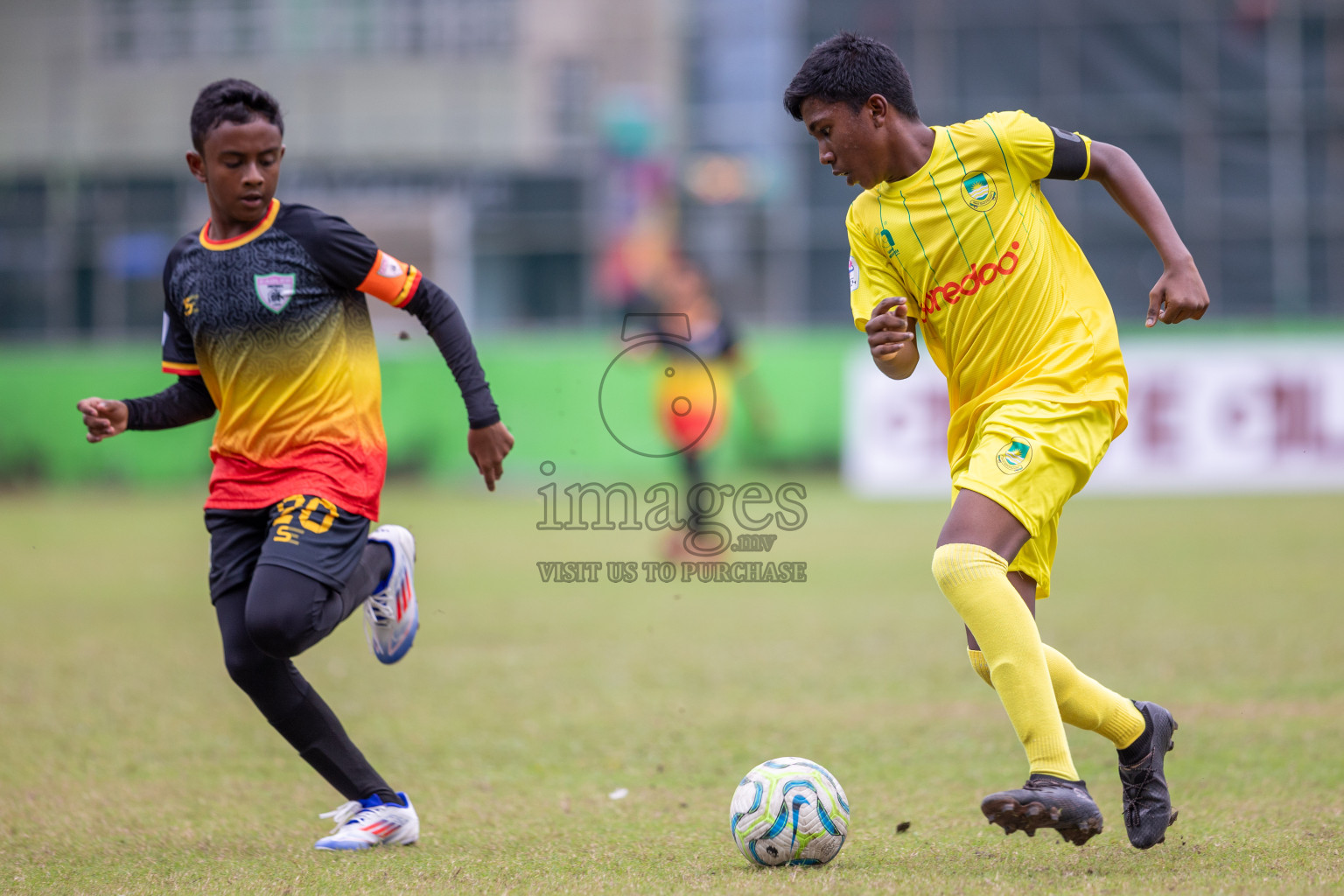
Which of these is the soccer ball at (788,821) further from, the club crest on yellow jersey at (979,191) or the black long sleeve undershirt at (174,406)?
the black long sleeve undershirt at (174,406)

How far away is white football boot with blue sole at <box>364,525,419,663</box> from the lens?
433 cm

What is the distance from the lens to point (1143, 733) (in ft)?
12.0

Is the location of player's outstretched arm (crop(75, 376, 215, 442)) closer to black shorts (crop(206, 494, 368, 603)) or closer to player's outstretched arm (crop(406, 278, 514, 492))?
black shorts (crop(206, 494, 368, 603))

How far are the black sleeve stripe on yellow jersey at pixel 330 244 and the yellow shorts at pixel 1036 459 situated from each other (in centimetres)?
174

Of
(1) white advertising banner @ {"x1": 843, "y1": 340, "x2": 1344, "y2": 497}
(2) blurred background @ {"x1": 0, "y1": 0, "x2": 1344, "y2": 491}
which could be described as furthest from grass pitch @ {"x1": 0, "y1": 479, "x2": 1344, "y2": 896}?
(2) blurred background @ {"x1": 0, "y1": 0, "x2": 1344, "y2": 491}

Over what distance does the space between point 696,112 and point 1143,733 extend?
72.8ft

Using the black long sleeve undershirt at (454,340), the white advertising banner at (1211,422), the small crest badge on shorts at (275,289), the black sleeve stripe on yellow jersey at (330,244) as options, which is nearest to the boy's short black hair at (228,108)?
the black sleeve stripe on yellow jersey at (330,244)

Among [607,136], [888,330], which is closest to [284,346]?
[888,330]

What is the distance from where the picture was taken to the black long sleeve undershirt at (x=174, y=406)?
4.21m

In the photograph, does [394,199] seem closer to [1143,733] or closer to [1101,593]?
[1101,593]

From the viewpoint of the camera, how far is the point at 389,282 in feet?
13.3

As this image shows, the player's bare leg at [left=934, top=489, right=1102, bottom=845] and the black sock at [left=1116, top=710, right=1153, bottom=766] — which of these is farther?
the black sock at [left=1116, top=710, right=1153, bottom=766]

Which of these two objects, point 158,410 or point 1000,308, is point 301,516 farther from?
point 1000,308

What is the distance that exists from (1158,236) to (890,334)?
0.73 m
